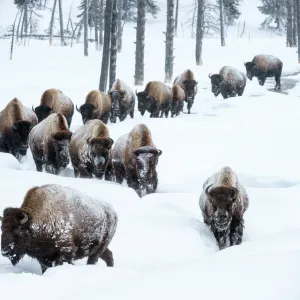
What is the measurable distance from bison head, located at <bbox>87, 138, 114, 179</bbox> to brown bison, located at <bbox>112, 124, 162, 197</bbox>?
0.85 feet

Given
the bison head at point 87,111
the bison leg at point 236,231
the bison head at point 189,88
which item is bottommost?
the bison leg at point 236,231

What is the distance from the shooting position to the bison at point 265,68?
923 inches

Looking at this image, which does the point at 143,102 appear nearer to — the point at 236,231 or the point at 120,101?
the point at 120,101

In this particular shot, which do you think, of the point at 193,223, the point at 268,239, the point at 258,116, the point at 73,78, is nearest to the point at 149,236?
the point at 193,223

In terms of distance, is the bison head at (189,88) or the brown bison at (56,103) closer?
the brown bison at (56,103)

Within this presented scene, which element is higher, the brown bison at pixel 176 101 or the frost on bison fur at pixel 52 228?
the brown bison at pixel 176 101

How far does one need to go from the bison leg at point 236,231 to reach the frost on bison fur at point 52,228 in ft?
7.22

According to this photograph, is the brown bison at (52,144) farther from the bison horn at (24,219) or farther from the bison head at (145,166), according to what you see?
the bison horn at (24,219)

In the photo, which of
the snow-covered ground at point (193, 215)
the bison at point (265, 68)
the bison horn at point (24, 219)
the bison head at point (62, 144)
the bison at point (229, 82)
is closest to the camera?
the snow-covered ground at point (193, 215)

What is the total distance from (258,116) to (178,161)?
606 cm

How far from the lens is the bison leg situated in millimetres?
6941

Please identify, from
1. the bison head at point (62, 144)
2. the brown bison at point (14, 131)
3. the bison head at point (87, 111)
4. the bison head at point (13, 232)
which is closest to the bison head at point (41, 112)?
the bison head at point (87, 111)

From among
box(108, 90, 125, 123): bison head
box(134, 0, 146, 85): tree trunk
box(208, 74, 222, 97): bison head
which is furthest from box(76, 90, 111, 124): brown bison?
box(134, 0, 146, 85): tree trunk

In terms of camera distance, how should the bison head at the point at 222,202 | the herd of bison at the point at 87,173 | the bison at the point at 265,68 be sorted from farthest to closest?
the bison at the point at 265,68
the bison head at the point at 222,202
the herd of bison at the point at 87,173
